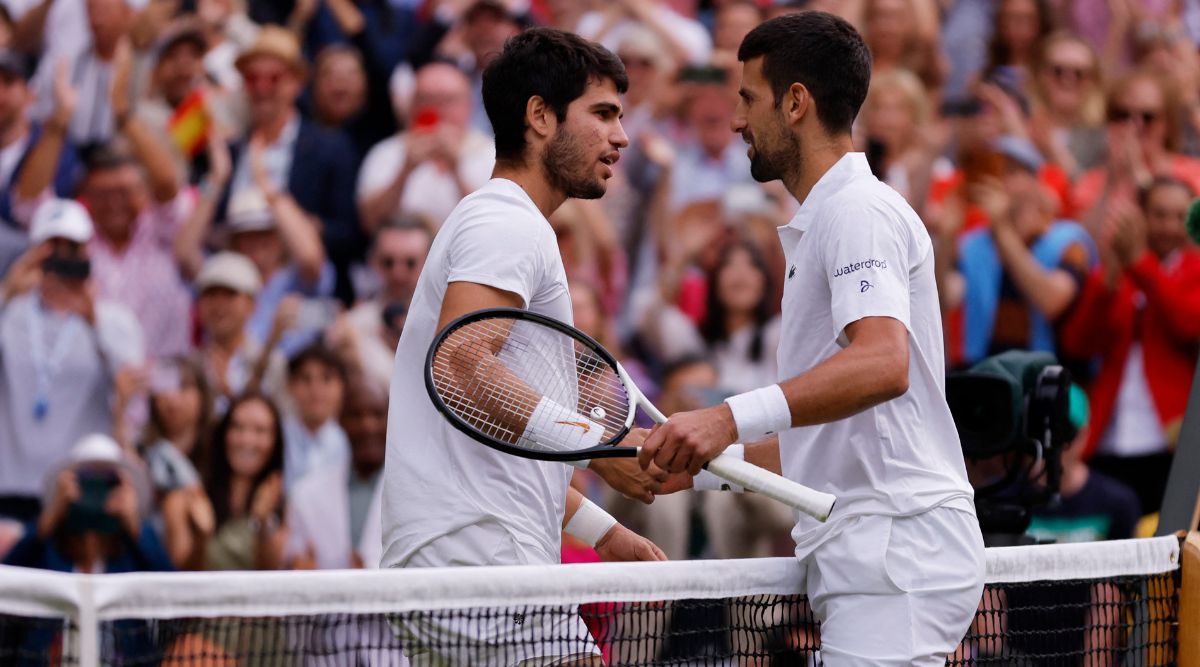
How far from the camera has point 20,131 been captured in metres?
9.27

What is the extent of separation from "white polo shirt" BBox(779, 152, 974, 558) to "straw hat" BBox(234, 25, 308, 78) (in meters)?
6.25

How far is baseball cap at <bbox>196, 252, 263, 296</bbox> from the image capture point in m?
8.92

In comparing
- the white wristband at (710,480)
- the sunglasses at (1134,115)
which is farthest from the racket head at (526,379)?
the sunglasses at (1134,115)

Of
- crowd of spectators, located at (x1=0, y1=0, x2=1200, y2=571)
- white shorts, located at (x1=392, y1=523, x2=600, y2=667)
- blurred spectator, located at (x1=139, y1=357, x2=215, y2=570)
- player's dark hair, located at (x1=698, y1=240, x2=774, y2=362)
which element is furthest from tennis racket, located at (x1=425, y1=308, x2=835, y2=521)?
player's dark hair, located at (x1=698, y1=240, x2=774, y2=362)

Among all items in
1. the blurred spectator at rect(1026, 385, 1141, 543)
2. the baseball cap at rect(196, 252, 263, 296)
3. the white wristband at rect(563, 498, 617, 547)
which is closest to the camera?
the white wristband at rect(563, 498, 617, 547)

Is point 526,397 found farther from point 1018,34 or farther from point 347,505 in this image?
point 1018,34

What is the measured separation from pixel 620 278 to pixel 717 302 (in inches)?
28.6

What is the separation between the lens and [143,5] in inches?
388

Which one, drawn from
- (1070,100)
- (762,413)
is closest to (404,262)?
(1070,100)

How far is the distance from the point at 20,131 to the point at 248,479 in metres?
2.52

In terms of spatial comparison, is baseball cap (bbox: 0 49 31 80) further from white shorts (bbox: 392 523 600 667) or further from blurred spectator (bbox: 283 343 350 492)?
white shorts (bbox: 392 523 600 667)

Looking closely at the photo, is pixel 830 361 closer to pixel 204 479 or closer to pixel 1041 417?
pixel 1041 417

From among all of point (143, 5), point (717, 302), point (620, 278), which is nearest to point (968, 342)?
point (717, 302)

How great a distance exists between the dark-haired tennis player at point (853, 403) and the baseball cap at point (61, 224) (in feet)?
18.1
